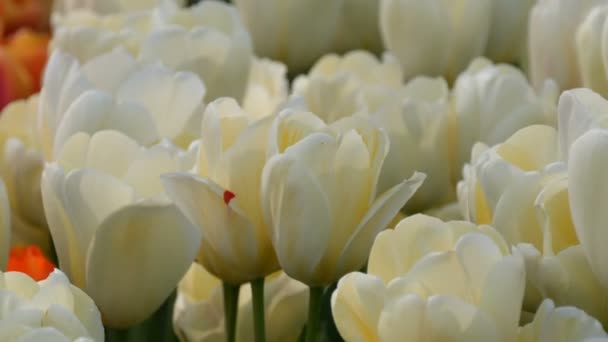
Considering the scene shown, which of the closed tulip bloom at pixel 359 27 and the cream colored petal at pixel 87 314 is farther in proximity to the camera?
the closed tulip bloom at pixel 359 27

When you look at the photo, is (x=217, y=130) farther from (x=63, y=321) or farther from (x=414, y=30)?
(x=414, y=30)

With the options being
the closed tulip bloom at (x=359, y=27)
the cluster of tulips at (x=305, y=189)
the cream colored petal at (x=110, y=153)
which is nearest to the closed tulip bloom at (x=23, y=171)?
the cluster of tulips at (x=305, y=189)

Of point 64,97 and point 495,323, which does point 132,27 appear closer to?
point 64,97

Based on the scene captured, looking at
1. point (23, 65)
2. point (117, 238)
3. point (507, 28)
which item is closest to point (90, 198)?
point (117, 238)

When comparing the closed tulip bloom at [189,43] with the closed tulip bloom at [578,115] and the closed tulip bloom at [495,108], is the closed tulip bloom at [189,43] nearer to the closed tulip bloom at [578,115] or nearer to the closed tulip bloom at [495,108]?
the closed tulip bloom at [495,108]

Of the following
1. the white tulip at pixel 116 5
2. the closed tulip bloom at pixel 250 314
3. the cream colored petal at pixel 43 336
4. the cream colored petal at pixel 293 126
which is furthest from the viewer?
the white tulip at pixel 116 5

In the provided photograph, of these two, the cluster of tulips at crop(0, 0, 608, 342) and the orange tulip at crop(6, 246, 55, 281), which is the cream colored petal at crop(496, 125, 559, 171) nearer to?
the cluster of tulips at crop(0, 0, 608, 342)

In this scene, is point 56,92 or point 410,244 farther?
point 56,92
